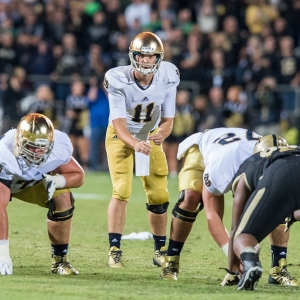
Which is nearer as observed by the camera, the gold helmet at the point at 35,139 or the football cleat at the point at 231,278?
the football cleat at the point at 231,278

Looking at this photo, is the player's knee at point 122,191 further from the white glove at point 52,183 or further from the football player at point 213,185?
the white glove at point 52,183

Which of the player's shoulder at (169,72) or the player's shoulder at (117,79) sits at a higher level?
the player's shoulder at (169,72)

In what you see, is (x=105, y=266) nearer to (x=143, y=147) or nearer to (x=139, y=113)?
(x=143, y=147)

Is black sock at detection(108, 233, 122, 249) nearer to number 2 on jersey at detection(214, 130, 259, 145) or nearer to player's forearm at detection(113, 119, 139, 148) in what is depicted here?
player's forearm at detection(113, 119, 139, 148)

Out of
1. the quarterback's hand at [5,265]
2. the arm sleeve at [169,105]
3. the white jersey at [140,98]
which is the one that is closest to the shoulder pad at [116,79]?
the white jersey at [140,98]

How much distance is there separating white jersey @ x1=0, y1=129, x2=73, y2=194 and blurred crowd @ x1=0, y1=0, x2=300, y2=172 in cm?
820

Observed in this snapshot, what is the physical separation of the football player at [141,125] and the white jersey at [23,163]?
750 millimetres

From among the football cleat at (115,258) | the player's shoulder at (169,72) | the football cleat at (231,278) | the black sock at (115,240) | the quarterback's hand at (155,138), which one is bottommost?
the football cleat at (231,278)

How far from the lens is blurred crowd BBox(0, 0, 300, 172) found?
1448 cm

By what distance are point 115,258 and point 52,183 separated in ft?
3.51

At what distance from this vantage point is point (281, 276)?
5953 mm

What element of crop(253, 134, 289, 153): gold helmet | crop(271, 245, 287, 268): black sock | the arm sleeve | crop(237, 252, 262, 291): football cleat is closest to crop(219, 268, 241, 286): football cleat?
crop(237, 252, 262, 291): football cleat

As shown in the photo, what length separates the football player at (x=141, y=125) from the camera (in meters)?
6.95

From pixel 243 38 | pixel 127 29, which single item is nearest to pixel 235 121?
pixel 243 38
